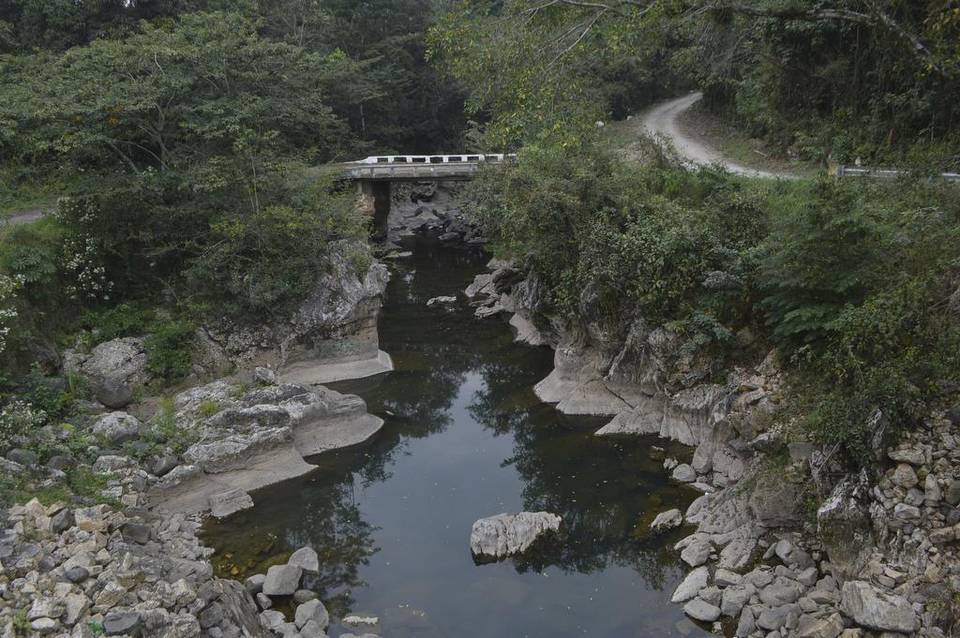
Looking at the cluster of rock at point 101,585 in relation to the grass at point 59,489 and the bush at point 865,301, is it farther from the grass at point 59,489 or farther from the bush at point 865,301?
the bush at point 865,301

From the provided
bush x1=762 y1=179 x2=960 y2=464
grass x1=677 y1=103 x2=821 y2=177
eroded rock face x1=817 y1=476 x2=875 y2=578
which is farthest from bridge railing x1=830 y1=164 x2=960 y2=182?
eroded rock face x1=817 y1=476 x2=875 y2=578

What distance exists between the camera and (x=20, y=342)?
67.7 ft

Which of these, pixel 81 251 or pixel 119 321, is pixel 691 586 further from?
pixel 81 251

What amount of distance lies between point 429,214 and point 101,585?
45265 millimetres

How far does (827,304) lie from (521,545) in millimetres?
9171

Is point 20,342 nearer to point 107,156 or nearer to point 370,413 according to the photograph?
point 107,156

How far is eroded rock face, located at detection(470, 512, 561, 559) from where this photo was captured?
53.6 ft

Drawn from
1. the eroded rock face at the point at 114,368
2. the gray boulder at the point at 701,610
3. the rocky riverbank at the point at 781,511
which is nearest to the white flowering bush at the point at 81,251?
the eroded rock face at the point at 114,368

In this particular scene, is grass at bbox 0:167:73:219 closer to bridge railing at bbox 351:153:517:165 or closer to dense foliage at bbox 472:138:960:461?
bridge railing at bbox 351:153:517:165

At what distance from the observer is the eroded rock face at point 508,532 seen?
16344 millimetres

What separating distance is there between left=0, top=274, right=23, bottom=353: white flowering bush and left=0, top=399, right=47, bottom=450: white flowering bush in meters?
1.82

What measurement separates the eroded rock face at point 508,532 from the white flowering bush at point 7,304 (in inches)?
534

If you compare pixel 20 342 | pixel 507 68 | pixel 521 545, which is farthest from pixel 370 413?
pixel 507 68

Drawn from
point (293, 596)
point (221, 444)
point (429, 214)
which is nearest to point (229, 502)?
point (221, 444)
